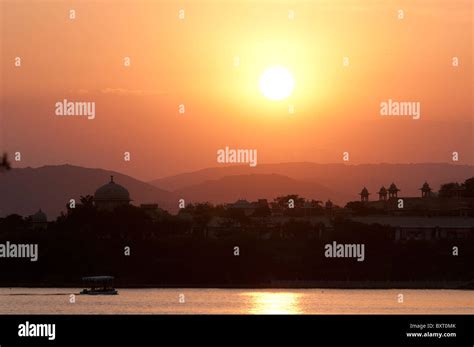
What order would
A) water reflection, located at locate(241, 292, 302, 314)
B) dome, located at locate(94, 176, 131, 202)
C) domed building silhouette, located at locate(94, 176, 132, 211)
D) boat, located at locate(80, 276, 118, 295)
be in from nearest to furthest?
1. water reflection, located at locate(241, 292, 302, 314)
2. boat, located at locate(80, 276, 118, 295)
3. domed building silhouette, located at locate(94, 176, 132, 211)
4. dome, located at locate(94, 176, 131, 202)

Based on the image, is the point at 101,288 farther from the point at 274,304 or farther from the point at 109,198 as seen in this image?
the point at 109,198

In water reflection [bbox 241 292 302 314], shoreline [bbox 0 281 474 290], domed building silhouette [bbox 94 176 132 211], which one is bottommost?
water reflection [bbox 241 292 302 314]

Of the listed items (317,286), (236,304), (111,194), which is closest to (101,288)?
(317,286)

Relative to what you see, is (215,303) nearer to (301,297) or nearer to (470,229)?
(301,297)

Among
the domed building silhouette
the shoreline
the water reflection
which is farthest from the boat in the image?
the domed building silhouette

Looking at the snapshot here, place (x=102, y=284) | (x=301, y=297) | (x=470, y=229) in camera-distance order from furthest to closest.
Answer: (x=470, y=229), (x=102, y=284), (x=301, y=297)

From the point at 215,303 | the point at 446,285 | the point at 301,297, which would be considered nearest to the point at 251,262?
the point at 446,285

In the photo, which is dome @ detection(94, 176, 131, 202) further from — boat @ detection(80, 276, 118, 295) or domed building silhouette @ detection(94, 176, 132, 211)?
boat @ detection(80, 276, 118, 295)

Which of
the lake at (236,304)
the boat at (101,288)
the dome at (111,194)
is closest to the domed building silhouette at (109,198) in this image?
the dome at (111,194)

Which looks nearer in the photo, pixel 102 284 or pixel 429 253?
pixel 102 284
